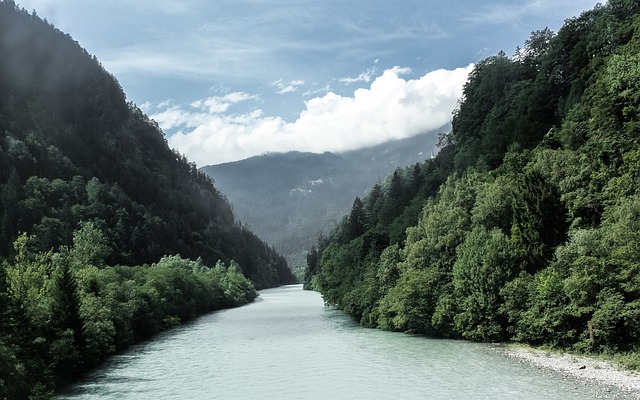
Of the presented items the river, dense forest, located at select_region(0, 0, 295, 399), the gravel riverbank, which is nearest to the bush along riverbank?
dense forest, located at select_region(0, 0, 295, 399)

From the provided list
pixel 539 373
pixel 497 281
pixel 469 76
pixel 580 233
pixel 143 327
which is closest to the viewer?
pixel 539 373

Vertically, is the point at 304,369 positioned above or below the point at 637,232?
below

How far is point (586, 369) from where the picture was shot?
40.7m

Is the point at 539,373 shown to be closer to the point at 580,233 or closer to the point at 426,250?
the point at 580,233

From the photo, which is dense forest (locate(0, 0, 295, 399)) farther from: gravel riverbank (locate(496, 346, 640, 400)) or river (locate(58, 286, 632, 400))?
gravel riverbank (locate(496, 346, 640, 400))

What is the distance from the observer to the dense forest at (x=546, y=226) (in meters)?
44.8

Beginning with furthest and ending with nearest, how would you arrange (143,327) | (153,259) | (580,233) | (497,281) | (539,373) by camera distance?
(153,259), (143,327), (497,281), (580,233), (539,373)

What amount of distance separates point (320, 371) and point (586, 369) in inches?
875

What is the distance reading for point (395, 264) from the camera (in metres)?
81.2

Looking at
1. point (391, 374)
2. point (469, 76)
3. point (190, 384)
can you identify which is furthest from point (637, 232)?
point (469, 76)

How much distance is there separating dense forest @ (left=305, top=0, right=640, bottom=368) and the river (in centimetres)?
499

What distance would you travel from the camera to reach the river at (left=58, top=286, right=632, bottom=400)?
1545 inches

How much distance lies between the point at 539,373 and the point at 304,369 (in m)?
20.8

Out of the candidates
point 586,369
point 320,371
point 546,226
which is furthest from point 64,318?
point 546,226
